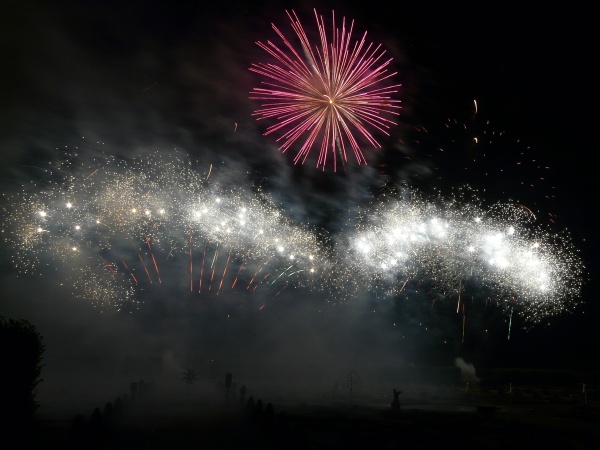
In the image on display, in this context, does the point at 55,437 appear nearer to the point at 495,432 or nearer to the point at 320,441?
the point at 320,441

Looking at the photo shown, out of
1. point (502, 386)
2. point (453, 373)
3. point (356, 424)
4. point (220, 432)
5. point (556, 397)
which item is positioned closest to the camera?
point (220, 432)

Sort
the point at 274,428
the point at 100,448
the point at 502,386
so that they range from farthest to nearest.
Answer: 1. the point at 502,386
2. the point at 274,428
3. the point at 100,448

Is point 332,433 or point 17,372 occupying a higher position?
point 17,372

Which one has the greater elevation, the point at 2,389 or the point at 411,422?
the point at 2,389

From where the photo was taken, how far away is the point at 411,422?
83.4 ft

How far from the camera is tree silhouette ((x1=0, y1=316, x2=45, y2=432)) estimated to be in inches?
651

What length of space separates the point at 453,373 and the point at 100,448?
64988 millimetres

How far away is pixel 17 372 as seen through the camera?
674 inches

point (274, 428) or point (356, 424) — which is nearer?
point (274, 428)

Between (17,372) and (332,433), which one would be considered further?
(332,433)

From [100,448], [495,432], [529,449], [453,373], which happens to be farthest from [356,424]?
[453,373]

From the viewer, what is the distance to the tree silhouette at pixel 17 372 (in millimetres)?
16531

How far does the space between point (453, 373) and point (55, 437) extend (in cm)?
6398

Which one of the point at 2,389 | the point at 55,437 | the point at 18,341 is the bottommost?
the point at 55,437
